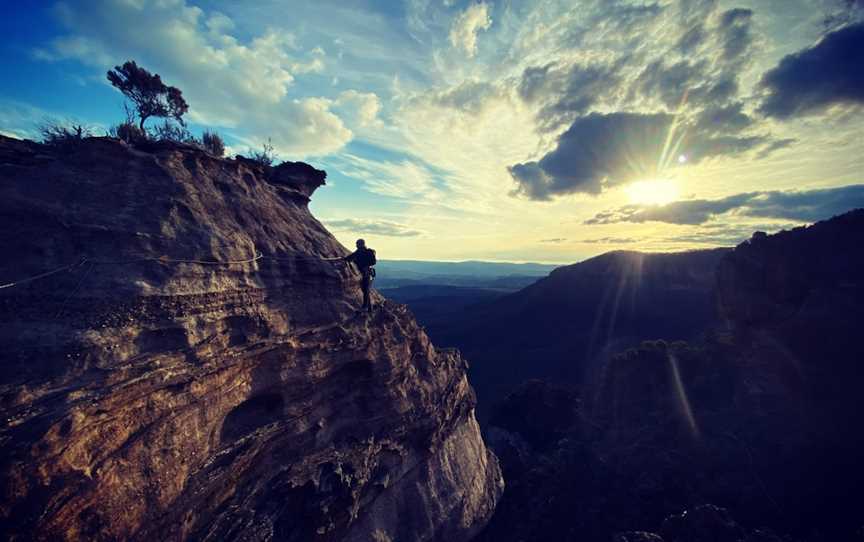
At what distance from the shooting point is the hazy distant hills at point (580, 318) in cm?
5659

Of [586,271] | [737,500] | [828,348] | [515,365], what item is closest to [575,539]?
[737,500]

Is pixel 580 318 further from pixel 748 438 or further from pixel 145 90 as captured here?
pixel 145 90

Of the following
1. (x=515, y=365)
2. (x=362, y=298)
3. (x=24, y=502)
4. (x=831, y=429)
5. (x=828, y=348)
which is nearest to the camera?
(x=24, y=502)

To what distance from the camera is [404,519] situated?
11.3 meters

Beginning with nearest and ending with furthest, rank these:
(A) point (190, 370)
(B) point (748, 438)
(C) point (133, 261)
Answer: (A) point (190, 370) → (C) point (133, 261) → (B) point (748, 438)

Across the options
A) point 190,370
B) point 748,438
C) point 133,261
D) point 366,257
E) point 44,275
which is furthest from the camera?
point 748,438

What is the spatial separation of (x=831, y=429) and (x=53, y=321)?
28719 mm

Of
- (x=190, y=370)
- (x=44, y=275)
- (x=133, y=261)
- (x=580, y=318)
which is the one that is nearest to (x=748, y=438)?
(x=190, y=370)

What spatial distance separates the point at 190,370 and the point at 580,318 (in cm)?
A: 7288

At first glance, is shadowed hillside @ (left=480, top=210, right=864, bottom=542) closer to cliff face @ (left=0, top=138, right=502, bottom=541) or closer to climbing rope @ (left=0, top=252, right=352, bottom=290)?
cliff face @ (left=0, top=138, right=502, bottom=541)

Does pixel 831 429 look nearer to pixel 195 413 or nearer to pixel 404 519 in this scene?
pixel 404 519

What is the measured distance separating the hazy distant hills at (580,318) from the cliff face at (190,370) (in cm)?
3725

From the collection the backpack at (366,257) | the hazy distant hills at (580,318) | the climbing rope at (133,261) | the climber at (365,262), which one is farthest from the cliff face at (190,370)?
the hazy distant hills at (580,318)

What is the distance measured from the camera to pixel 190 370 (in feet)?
23.8
